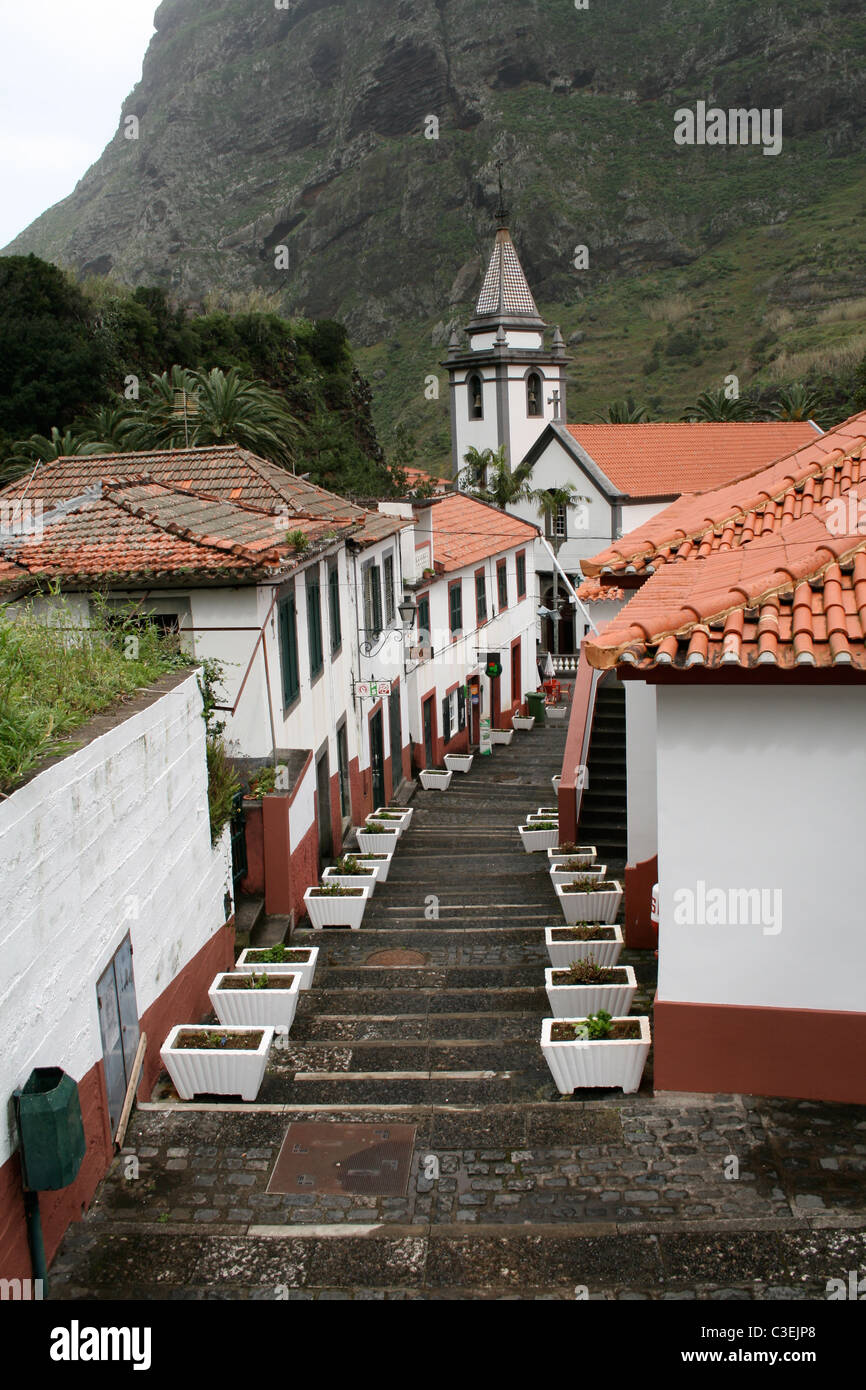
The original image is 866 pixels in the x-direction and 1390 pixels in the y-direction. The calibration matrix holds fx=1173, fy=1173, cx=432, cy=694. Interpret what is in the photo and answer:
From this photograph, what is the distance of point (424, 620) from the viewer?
2780 cm

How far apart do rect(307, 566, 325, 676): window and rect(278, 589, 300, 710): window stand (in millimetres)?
993

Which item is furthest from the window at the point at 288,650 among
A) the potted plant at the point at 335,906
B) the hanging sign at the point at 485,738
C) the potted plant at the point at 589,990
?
the hanging sign at the point at 485,738

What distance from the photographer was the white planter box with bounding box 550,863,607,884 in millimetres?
13945

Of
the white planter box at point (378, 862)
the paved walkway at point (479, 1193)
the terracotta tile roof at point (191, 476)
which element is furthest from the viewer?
the terracotta tile roof at point (191, 476)

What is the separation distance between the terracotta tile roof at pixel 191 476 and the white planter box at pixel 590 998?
9.57 meters

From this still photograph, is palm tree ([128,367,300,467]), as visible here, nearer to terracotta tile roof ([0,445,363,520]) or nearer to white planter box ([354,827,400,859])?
terracotta tile roof ([0,445,363,520])

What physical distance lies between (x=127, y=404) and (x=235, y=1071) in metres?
28.3

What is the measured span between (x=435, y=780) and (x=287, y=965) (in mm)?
15906

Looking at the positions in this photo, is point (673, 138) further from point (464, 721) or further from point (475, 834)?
point (475, 834)

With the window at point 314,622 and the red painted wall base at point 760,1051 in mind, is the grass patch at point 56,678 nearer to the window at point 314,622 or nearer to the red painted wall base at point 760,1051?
the red painted wall base at point 760,1051

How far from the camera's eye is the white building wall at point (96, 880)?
19.4ft

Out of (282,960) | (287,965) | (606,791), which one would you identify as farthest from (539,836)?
(287,965)

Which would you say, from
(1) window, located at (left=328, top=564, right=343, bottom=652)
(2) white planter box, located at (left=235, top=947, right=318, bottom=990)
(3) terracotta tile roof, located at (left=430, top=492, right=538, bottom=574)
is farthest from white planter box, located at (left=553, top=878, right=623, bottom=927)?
(3) terracotta tile roof, located at (left=430, top=492, right=538, bottom=574)

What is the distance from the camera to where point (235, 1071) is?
8.20 m
